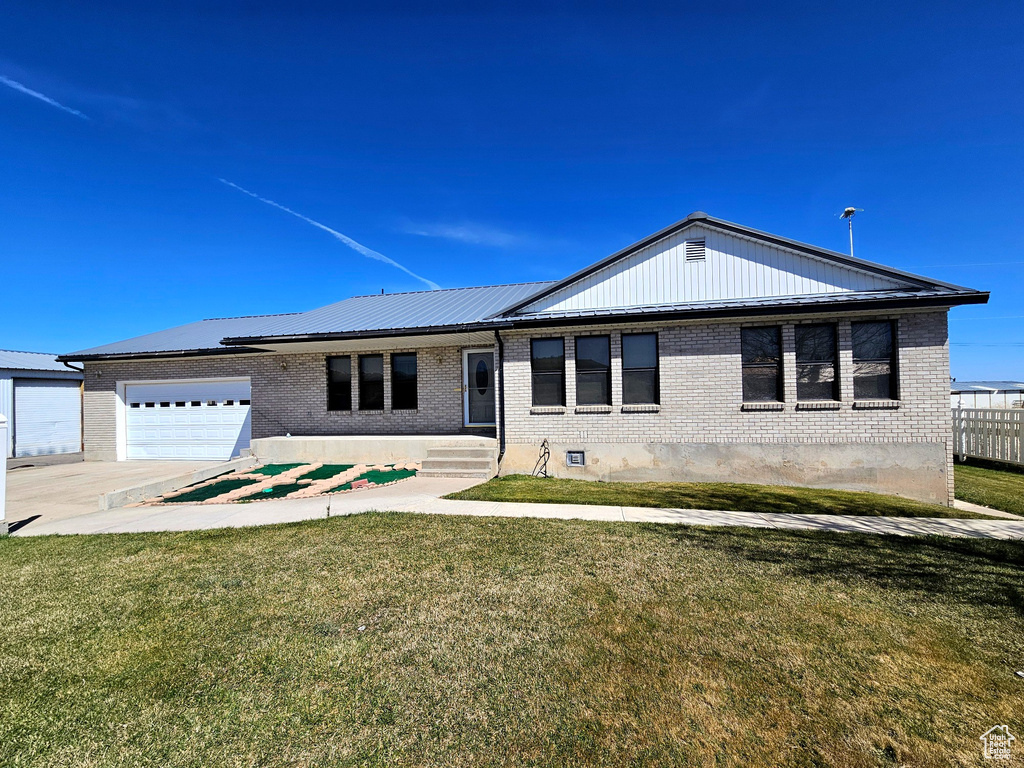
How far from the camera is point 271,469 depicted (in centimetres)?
1219

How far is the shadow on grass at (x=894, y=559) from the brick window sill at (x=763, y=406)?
4.49 metres

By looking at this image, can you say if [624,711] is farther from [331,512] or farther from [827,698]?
[331,512]

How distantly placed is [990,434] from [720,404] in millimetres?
9372

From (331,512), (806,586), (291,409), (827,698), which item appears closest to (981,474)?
(806,586)

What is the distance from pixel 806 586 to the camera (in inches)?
174

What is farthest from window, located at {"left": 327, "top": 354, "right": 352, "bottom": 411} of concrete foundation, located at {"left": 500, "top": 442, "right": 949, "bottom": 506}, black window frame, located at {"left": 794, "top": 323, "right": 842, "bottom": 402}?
black window frame, located at {"left": 794, "top": 323, "right": 842, "bottom": 402}

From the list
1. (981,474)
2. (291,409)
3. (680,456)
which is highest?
(291,409)

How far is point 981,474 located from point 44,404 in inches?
1228

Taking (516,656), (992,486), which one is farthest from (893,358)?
(516,656)

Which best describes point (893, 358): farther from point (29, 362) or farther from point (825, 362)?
point (29, 362)

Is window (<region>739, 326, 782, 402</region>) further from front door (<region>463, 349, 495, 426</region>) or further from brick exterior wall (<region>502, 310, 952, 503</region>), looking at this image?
front door (<region>463, 349, 495, 426</region>)

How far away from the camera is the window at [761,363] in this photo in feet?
34.1

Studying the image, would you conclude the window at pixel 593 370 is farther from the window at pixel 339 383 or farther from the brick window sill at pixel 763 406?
the window at pixel 339 383

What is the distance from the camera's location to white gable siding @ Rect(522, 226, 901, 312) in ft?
33.3
